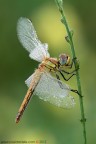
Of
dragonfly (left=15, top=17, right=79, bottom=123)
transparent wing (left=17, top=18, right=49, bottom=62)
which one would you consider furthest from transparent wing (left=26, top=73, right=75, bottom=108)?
transparent wing (left=17, top=18, right=49, bottom=62)

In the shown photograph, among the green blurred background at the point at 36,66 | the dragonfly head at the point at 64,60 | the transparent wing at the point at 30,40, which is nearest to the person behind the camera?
the dragonfly head at the point at 64,60

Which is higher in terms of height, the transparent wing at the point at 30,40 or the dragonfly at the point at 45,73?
the transparent wing at the point at 30,40

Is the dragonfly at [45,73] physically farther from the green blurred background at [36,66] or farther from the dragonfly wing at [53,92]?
the green blurred background at [36,66]

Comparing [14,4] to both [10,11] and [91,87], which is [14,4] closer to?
[10,11]

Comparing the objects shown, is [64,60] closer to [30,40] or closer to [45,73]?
[45,73]

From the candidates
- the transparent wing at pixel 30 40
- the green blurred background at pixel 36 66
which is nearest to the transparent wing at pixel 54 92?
the transparent wing at pixel 30 40

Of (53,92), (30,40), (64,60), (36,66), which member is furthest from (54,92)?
(36,66)

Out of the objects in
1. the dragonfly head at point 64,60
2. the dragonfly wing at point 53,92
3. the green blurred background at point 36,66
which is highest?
the green blurred background at point 36,66

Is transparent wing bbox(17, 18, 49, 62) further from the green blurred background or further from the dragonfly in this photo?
the green blurred background
